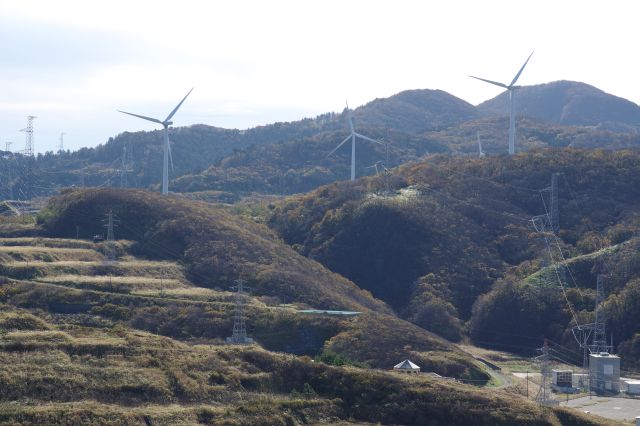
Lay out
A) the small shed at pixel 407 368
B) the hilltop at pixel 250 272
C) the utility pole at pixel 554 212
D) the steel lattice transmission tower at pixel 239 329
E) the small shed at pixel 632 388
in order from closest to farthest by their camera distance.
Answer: the small shed at pixel 407 368 < the steel lattice transmission tower at pixel 239 329 < the small shed at pixel 632 388 < the hilltop at pixel 250 272 < the utility pole at pixel 554 212

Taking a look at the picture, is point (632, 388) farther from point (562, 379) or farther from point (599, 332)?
point (599, 332)

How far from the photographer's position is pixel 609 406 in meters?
79.1

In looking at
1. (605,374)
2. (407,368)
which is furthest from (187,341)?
(605,374)

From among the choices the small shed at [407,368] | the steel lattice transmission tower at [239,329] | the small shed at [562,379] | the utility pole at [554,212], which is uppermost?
the utility pole at [554,212]

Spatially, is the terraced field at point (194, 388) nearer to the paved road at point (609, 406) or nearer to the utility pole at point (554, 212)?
the paved road at point (609, 406)

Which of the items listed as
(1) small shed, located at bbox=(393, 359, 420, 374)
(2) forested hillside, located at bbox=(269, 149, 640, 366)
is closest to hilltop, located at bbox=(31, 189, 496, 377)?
(2) forested hillside, located at bbox=(269, 149, 640, 366)

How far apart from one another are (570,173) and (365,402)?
95.3 metres

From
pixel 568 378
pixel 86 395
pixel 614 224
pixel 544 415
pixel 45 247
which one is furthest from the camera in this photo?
pixel 614 224

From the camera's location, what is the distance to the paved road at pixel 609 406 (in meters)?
74.3

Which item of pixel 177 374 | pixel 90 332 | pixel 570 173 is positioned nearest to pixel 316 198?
pixel 570 173

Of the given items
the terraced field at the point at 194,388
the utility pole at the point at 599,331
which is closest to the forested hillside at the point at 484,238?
the utility pole at the point at 599,331

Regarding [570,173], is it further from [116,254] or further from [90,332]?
[90,332]

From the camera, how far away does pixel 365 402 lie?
202ft

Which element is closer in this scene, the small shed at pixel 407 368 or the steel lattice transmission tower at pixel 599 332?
the small shed at pixel 407 368
